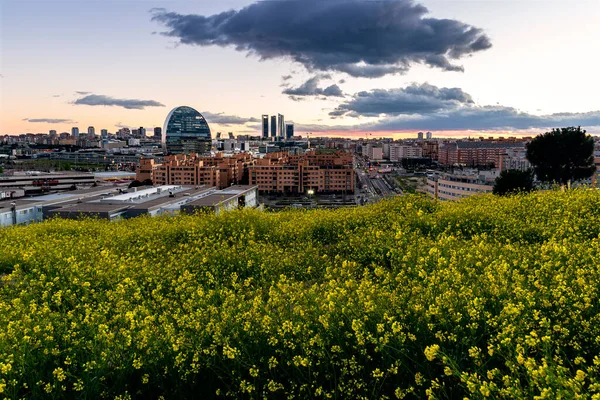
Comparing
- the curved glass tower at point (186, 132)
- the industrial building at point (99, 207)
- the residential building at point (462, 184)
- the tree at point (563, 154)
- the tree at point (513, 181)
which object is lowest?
the residential building at point (462, 184)

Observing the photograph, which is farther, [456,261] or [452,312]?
[456,261]

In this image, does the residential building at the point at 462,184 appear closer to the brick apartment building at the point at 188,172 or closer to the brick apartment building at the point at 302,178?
the brick apartment building at the point at 302,178

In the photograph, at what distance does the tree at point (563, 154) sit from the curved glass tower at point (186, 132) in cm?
16775

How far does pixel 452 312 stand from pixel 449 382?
2.76ft

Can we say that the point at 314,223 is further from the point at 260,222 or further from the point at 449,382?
the point at 449,382

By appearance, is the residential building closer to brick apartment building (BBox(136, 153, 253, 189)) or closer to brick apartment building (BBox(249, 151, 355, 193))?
brick apartment building (BBox(249, 151, 355, 193))

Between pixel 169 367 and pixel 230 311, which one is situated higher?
pixel 230 311

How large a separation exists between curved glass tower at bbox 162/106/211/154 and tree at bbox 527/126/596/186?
168 meters

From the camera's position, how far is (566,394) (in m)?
3.21

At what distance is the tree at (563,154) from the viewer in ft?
94.5

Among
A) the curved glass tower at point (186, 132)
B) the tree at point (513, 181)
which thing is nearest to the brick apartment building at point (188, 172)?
the tree at point (513, 181)

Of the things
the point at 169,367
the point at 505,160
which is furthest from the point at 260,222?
the point at 505,160

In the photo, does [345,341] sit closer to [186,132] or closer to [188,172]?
[188,172]

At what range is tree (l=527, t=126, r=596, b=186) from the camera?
28.8 meters
